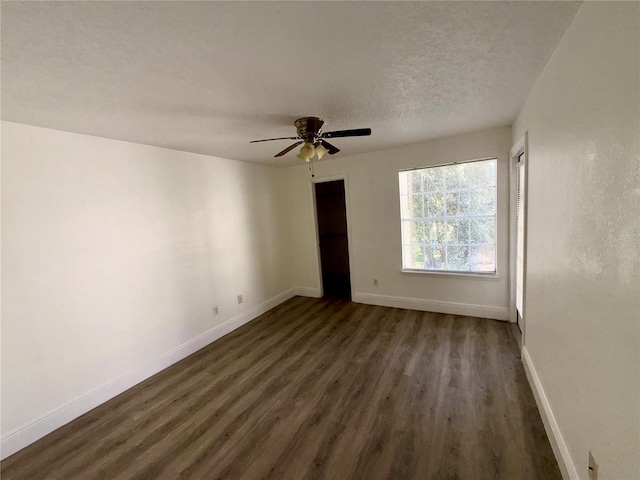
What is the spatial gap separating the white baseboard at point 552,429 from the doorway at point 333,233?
3.50 metres

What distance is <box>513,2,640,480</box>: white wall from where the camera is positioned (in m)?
0.86

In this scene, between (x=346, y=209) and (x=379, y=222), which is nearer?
(x=379, y=222)

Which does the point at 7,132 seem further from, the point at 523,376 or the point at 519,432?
the point at 523,376

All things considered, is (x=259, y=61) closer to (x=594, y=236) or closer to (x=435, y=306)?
(x=594, y=236)

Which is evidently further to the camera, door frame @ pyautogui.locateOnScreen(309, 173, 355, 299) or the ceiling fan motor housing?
door frame @ pyautogui.locateOnScreen(309, 173, 355, 299)

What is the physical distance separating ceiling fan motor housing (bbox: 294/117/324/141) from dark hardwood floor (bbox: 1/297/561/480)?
2.17m

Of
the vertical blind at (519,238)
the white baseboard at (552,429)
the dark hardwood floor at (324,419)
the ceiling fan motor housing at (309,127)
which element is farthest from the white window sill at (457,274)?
the ceiling fan motor housing at (309,127)

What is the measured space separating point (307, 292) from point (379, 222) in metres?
1.85

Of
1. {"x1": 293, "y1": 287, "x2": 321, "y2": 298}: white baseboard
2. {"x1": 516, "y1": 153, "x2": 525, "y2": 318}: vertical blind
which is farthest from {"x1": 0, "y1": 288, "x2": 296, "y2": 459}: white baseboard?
{"x1": 516, "y1": 153, "x2": 525, "y2": 318}: vertical blind

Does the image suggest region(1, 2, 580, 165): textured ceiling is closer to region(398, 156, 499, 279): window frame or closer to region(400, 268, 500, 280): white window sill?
region(398, 156, 499, 279): window frame

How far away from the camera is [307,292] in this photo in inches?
188

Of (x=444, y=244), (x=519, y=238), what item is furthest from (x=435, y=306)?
(x=519, y=238)

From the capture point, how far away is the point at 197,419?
2.06 m

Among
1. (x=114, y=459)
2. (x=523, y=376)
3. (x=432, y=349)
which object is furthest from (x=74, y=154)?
(x=523, y=376)
